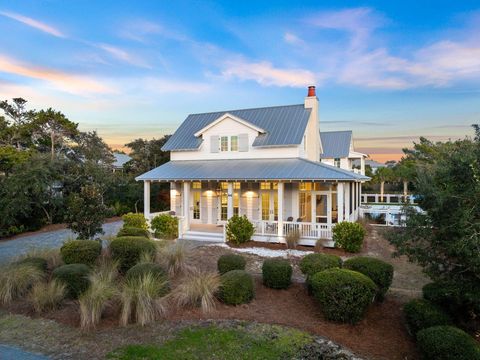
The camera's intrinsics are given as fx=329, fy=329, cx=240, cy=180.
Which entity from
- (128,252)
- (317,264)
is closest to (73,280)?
(128,252)

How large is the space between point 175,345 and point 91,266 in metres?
4.83

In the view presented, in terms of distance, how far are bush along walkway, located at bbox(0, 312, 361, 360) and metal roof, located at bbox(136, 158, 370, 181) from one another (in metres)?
9.53

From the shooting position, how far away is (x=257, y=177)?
16.0 meters

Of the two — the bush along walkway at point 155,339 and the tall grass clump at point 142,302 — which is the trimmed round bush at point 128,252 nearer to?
the tall grass clump at point 142,302

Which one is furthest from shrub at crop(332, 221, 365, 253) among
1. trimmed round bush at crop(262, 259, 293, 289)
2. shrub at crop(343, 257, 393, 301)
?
trimmed round bush at crop(262, 259, 293, 289)

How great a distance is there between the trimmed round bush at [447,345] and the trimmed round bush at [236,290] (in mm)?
3524

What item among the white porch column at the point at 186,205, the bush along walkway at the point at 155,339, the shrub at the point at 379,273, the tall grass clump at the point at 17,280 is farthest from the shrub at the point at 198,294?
the white porch column at the point at 186,205

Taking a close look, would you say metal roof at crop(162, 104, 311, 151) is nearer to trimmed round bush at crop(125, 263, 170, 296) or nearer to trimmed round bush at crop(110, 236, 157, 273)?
trimmed round bush at crop(110, 236, 157, 273)

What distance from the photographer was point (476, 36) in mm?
11852

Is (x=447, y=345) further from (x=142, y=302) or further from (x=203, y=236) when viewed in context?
(x=203, y=236)

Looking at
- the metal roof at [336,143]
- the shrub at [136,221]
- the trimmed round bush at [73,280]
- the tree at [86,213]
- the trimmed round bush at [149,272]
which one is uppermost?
the metal roof at [336,143]

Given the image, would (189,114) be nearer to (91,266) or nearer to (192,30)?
(192,30)

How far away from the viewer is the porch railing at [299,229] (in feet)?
49.5

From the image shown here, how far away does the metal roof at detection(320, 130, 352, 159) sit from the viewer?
30906mm
